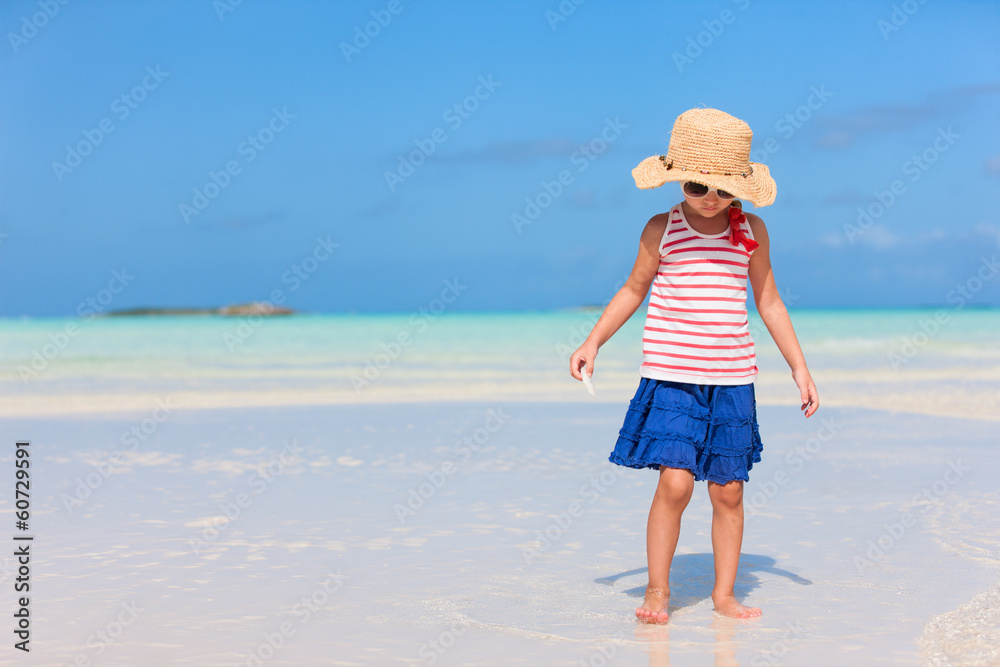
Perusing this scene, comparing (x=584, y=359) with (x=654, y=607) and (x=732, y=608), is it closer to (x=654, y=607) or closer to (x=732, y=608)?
(x=654, y=607)

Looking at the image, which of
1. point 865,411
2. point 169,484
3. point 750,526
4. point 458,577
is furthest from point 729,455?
point 865,411

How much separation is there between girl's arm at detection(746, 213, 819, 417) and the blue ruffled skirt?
0.24 meters

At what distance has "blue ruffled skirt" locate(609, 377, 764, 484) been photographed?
2973 mm

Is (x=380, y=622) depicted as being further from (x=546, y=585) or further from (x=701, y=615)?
(x=701, y=615)

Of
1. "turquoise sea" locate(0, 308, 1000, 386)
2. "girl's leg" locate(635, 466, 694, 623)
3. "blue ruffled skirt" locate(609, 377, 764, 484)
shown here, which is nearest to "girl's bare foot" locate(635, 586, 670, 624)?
"girl's leg" locate(635, 466, 694, 623)

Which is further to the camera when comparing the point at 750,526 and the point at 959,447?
the point at 959,447

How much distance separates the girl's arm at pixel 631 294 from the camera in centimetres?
307

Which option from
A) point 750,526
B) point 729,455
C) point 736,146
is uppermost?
point 736,146

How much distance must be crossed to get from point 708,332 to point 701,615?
37.1 inches

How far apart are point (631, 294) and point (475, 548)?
1367 mm

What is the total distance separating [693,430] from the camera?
2982mm

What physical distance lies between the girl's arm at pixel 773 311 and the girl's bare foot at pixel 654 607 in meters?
0.78

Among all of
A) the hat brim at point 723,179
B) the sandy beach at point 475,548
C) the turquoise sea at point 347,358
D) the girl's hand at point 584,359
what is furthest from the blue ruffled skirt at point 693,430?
the turquoise sea at point 347,358

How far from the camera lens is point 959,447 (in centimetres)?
630
